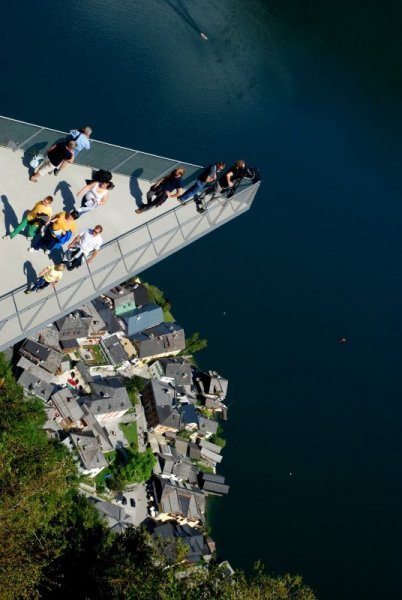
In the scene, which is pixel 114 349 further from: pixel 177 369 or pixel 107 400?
pixel 177 369

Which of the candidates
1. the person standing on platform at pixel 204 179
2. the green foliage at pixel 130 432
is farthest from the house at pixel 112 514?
the person standing on platform at pixel 204 179

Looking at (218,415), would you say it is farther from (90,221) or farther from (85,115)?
(90,221)

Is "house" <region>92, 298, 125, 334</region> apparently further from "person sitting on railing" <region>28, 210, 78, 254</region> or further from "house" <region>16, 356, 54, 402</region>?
"person sitting on railing" <region>28, 210, 78, 254</region>

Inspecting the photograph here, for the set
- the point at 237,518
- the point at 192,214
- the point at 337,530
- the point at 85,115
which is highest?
the point at 85,115

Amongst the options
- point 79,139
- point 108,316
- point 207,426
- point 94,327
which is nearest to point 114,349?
point 94,327

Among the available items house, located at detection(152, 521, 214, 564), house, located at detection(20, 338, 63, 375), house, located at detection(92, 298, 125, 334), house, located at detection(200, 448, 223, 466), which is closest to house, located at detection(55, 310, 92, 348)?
house, located at detection(92, 298, 125, 334)

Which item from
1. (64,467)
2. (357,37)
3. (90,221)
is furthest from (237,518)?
(357,37)
